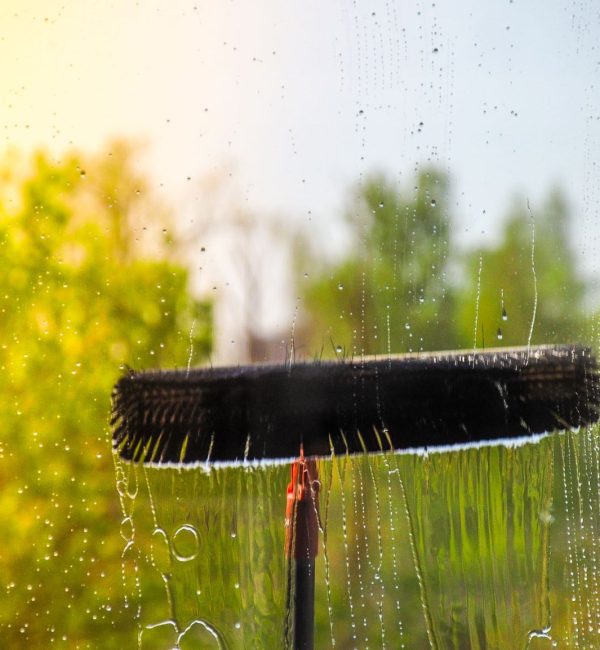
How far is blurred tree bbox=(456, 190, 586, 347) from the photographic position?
61.0 inches

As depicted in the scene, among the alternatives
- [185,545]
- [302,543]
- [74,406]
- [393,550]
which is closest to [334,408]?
[302,543]

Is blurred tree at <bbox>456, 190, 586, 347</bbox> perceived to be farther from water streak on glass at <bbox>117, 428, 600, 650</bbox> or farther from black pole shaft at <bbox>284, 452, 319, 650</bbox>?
black pole shaft at <bbox>284, 452, 319, 650</bbox>

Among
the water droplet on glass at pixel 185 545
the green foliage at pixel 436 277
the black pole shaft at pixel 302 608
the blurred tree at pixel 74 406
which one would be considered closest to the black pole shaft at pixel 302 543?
the black pole shaft at pixel 302 608

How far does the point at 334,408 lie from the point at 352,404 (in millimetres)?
17

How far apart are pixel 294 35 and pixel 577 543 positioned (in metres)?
1.34

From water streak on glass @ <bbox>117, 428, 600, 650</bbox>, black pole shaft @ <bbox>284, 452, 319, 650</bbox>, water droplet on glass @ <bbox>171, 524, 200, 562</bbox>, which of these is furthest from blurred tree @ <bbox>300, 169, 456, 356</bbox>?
black pole shaft @ <bbox>284, 452, 319, 650</bbox>

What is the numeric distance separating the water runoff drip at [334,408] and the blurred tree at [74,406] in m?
1.15

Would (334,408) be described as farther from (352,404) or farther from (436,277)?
(436,277)

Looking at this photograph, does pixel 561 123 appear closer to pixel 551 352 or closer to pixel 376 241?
pixel 376 241

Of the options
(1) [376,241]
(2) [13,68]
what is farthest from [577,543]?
(2) [13,68]

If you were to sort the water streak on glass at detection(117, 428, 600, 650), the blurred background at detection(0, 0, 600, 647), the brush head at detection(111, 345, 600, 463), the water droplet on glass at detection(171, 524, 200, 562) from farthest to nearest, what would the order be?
the blurred background at detection(0, 0, 600, 647)
the water droplet on glass at detection(171, 524, 200, 562)
the water streak on glass at detection(117, 428, 600, 650)
the brush head at detection(111, 345, 600, 463)

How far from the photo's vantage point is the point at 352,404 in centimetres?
60

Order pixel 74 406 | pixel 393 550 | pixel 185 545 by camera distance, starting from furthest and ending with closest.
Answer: pixel 74 406, pixel 393 550, pixel 185 545

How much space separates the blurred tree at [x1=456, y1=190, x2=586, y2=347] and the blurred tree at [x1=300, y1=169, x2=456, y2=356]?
2.8 inches
